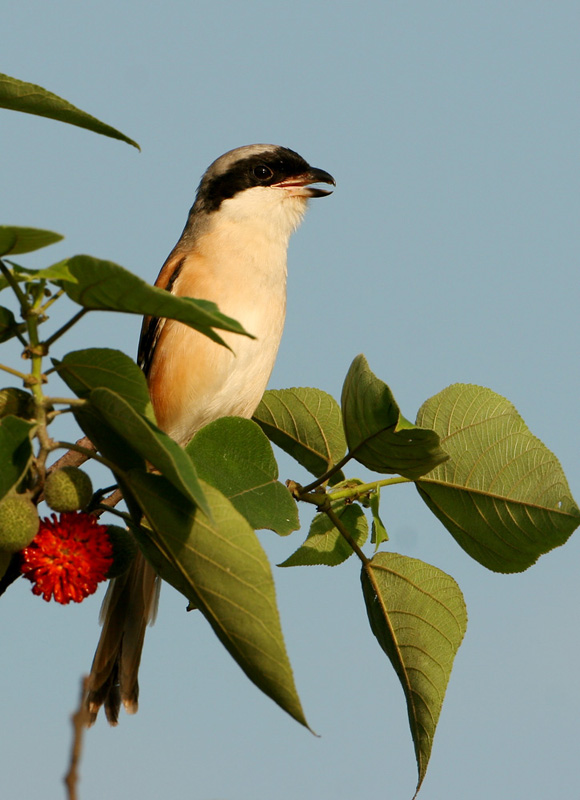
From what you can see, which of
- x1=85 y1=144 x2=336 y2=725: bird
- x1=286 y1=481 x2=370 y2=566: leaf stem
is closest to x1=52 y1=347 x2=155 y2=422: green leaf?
x1=286 y1=481 x2=370 y2=566: leaf stem

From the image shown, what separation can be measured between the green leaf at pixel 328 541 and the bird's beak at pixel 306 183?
2.80m

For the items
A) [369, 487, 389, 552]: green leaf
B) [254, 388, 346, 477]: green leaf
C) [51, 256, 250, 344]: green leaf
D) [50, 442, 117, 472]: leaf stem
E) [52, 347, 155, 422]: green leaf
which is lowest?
[50, 442, 117, 472]: leaf stem

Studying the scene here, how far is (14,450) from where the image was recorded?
6.15 ft

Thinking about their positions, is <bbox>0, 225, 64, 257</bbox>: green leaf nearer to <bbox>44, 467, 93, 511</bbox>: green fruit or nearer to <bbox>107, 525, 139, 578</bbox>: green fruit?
<bbox>44, 467, 93, 511</bbox>: green fruit

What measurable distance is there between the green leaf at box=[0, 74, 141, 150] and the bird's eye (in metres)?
3.51

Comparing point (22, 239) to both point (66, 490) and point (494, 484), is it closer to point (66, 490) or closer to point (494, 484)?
point (66, 490)

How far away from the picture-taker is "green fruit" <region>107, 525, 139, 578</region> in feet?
7.87

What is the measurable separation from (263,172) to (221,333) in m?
1.24

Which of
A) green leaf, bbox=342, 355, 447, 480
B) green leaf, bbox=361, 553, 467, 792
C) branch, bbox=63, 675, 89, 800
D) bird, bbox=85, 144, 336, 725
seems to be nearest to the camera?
branch, bbox=63, 675, 89, 800

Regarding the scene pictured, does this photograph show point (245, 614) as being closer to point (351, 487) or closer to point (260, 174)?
point (351, 487)

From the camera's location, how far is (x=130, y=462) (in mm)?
2035

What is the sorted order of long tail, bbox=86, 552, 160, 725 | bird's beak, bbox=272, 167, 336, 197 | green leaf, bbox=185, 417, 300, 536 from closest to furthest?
green leaf, bbox=185, 417, 300, 536
long tail, bbox=86, 552, 160, 725
bird's beak, bbox=272, 167, 336, 197

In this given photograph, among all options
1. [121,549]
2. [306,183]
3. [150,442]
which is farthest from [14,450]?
[306,183]

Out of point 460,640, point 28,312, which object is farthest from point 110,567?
point 460,640
